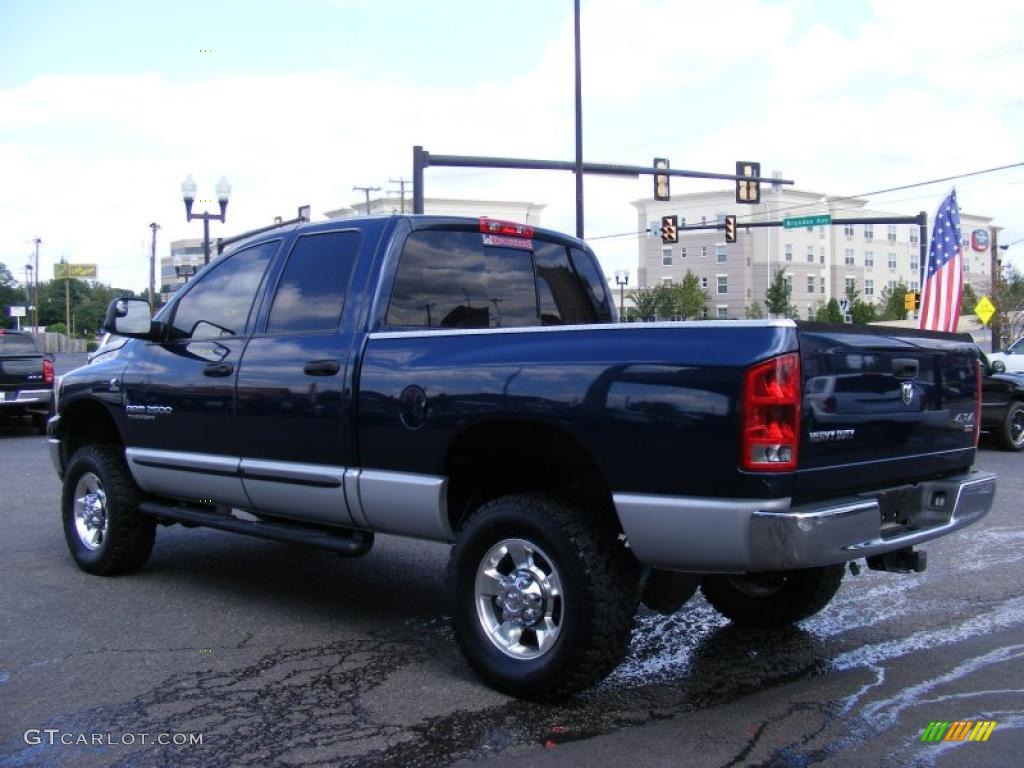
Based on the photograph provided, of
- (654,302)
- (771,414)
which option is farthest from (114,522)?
(654,302)

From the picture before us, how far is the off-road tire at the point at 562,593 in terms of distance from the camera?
3.92 meters

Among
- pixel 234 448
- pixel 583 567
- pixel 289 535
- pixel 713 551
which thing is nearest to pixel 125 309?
pixel 234 448

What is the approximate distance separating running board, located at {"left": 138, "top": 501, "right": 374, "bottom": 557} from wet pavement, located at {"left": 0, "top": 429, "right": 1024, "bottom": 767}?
489 mm

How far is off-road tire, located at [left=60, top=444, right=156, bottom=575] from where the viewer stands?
20.5ft

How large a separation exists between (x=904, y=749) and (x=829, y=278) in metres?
95.3

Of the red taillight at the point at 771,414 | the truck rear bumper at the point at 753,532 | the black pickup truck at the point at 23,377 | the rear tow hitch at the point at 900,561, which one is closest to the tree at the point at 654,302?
the black pickup truck at the point at 23,377

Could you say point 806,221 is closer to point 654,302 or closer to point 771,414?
point 654,302

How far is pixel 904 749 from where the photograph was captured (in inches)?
145

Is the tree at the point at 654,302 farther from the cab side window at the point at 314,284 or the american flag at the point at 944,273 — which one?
the cab side window at the point at 314,284

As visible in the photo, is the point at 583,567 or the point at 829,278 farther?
the point at 829,278

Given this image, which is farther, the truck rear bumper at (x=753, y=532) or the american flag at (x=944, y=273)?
the american flag at (x=944, y=273)

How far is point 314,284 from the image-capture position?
5.33 m

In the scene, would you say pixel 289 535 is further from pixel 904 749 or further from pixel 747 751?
pixel 904 749

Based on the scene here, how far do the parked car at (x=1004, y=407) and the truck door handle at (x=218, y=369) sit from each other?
12071mm
